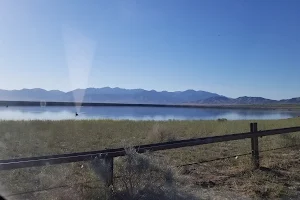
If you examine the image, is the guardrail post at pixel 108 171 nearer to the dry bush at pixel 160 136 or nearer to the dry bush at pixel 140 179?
the dry bush at pixel 140 179

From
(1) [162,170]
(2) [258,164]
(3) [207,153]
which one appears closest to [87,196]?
(1) [162,170]

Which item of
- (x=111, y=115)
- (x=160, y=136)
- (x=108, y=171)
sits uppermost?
(x=108, y=171)

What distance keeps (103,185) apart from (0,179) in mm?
2814

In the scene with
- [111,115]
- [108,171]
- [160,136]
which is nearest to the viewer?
[108,171]

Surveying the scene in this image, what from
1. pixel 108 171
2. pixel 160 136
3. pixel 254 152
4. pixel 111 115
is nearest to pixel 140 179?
pixel 108 171

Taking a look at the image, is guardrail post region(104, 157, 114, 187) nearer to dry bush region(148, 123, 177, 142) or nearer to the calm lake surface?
dry bush region(148, 123, 177, 142)

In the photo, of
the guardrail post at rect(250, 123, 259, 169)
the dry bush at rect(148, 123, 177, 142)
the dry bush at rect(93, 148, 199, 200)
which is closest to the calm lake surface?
the dry bush at rect(148, 123, 177, 142)

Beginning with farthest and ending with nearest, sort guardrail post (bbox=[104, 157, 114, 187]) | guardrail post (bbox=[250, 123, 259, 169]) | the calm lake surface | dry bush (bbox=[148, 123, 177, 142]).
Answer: the calm lake surface < dry bush (bbox=[148, 123, 177, 142]) < guardrail post (bbox=[250, 123, 259, 169]) < guardrail post (bbox=[104, 157, 114, 187])

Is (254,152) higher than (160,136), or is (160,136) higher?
(254,152)

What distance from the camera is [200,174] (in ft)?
27.9

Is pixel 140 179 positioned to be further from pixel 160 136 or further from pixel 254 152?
pixel 160 136

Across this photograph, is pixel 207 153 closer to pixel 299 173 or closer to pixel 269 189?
pixel 299 173

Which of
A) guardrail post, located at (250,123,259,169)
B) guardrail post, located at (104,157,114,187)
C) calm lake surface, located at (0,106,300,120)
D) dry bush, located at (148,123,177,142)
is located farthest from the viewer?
calm lake surface, located at (0,106,300,120)

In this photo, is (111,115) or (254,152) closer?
(254,152)
